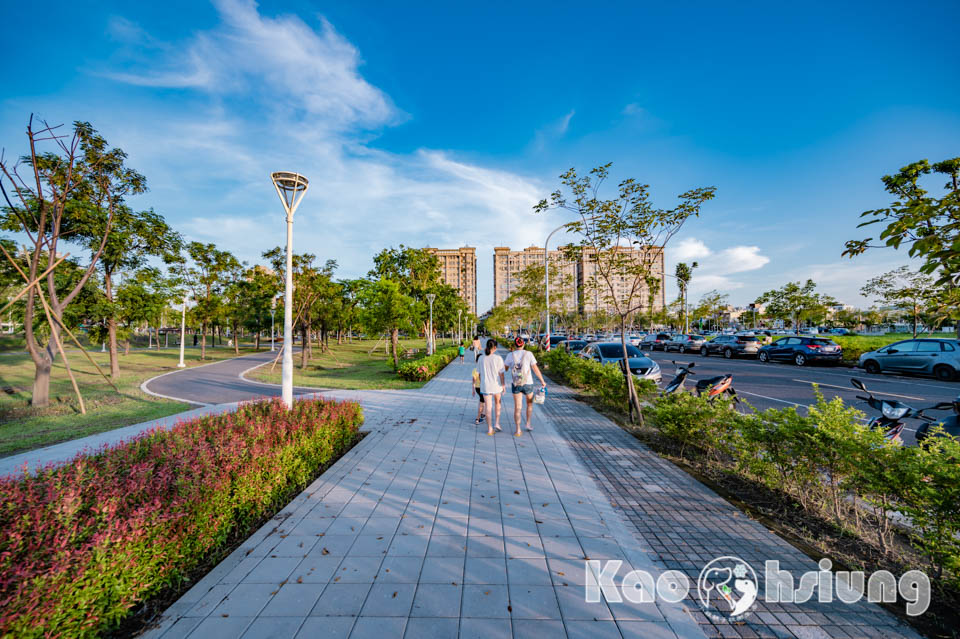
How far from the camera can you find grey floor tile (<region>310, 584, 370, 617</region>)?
2.48 m

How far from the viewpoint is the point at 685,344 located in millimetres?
30312

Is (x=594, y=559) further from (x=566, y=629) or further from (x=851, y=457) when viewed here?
(x=851, y=457)

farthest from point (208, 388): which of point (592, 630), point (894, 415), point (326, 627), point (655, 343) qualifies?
point (655, 343)

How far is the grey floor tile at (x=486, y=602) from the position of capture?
2465 mm

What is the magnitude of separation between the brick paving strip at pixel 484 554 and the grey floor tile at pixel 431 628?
0.4 inches

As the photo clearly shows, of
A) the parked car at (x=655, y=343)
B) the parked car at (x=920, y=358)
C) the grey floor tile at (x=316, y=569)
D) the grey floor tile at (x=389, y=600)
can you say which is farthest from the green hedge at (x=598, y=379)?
the parked car at (x=655, y=343)

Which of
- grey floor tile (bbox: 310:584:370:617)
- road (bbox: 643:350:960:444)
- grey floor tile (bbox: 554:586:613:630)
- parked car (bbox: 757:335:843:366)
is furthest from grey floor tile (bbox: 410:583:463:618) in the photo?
parked car (bbox: 757:335:843:366)

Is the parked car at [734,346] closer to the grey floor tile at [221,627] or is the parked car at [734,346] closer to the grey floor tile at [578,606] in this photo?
the grey floor tile at [578,606]

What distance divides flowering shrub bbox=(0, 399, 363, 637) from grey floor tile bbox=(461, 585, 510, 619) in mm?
2182

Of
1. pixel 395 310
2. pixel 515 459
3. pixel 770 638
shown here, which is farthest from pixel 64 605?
pixel 395 310

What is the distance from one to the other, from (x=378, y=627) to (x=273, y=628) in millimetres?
694

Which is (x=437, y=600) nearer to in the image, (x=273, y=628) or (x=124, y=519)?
(x=273, y=628)

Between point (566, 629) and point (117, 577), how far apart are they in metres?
2.92

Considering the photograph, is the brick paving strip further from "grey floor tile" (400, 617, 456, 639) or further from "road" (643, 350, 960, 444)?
"road" (643, 350, 960, 444)
